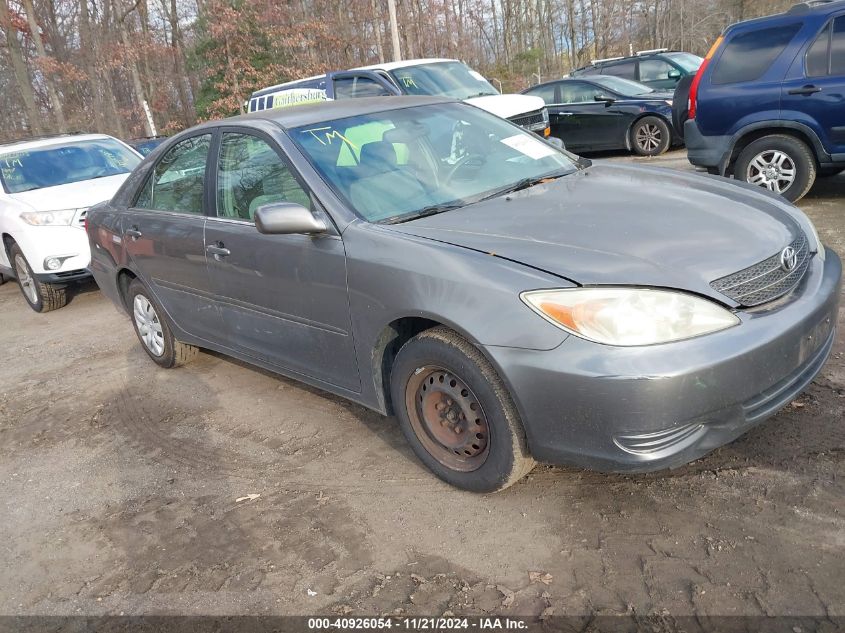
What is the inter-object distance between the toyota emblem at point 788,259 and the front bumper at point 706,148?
15.3ft

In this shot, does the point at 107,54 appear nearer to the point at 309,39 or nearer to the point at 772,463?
the point at 309,39

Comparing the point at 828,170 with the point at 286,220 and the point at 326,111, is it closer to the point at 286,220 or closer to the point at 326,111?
the point at 326,111

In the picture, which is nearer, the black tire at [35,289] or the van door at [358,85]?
the black tire at [35,289]

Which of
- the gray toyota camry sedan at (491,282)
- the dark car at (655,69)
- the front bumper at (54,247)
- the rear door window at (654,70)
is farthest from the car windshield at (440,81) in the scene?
the gray toyota camry sedan at (491,282)

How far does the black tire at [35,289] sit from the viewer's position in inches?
295

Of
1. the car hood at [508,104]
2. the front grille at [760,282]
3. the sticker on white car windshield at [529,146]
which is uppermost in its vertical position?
the car hood at [508,104]

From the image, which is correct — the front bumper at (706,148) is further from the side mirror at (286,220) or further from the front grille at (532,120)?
the side mirror at (286,220)

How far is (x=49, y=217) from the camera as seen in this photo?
7.24 m

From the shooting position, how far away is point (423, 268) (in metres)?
2.92

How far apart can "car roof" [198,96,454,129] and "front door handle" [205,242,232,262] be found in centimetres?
71

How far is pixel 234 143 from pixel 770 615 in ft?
11.2

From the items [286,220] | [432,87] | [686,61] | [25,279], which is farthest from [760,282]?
[686,61]

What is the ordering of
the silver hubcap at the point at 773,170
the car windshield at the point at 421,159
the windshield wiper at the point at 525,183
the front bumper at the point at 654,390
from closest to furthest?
the front bumper at the point at 654,390 → the car windshield at the point at 421,159 → the windshield wiper at the point at 525,183 → the silver hubcap at the point at 773,170

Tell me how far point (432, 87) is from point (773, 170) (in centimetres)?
534
